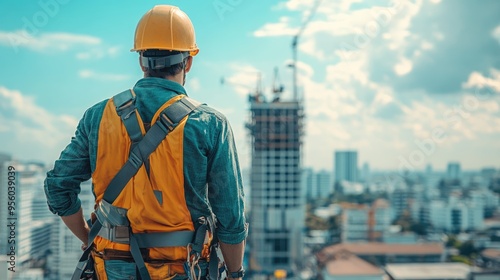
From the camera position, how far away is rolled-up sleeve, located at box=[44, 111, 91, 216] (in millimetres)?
1280

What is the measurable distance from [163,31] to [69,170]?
1.34 feet

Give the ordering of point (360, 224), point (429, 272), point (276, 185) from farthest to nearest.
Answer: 1. point (360, 224)
2. point (276, 185)
3. point (429, 272)

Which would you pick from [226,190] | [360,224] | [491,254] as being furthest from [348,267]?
[226,190]

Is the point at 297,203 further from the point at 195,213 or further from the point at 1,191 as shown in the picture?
the point at 195,213

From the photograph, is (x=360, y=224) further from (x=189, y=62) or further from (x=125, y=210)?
(x=125, y=210)

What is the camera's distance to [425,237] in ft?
159

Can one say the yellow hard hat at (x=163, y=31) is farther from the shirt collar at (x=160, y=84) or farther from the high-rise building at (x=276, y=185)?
the high-rise building at (x=276, y=185)

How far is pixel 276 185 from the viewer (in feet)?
100

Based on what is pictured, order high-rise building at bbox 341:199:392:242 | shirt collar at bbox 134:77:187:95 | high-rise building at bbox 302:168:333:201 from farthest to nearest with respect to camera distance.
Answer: high-rise building at bbox 302:168:333:201, high-rise building at bbox 341:199:392:242, shirt collar at bbox 134:77:187:95

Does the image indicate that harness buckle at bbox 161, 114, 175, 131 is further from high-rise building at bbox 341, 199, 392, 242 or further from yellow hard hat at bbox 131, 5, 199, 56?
high-rise building at bbox 341, 199, 392, 242

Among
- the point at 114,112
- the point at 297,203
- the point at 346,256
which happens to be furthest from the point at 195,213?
the point at 346,256

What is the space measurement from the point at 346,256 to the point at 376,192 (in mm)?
Result: 40643

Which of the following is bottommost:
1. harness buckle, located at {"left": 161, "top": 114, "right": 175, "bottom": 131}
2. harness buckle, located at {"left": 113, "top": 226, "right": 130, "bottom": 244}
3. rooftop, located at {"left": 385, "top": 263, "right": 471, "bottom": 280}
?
rooftop, located at {"left": 385, "top": 263, "right": 471, "bottom": 280}

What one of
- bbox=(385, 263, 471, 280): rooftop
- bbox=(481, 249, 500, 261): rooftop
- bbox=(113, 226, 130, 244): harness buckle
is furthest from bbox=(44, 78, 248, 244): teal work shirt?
bbox=(481, 249, 500, 261): rooftop
